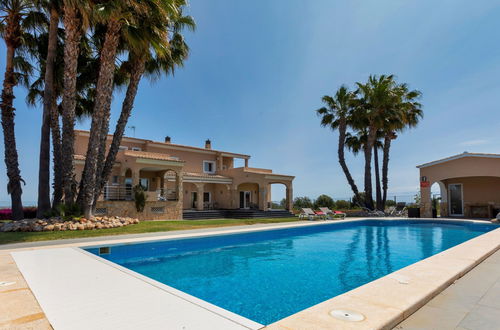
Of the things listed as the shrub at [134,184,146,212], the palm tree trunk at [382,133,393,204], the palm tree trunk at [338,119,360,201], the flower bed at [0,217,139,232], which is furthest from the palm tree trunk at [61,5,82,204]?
the palm tree trunk at [382,133,393,204]

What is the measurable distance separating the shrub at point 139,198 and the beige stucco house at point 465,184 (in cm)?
2134

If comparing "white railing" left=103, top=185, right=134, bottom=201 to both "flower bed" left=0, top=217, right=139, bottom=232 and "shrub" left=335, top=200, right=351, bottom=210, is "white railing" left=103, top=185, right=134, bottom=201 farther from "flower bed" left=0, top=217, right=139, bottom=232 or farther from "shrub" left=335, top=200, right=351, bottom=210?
"shrub" left=335, top=200, right=351, bottom=210

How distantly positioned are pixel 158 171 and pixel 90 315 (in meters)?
21.4

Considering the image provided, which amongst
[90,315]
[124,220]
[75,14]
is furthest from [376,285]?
[75,14]

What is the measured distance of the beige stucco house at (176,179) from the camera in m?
20.0

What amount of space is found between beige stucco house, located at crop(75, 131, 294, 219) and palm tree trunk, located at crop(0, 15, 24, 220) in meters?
4.17

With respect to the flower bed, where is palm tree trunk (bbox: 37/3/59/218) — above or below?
above

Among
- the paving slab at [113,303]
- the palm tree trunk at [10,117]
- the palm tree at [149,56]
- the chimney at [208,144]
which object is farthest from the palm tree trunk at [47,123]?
the chimney at [208,144]

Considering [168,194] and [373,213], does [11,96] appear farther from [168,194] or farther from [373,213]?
[373,213]

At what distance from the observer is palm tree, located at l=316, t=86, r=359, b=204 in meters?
28.0

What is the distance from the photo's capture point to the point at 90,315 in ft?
11.3

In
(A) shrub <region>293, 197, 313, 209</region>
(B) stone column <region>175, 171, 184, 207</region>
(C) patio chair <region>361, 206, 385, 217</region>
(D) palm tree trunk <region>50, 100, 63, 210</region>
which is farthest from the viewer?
(A) shrub <region>293, 197, 313, 209</region>

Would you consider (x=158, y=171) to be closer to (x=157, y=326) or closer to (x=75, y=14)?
(x=75, y=14)

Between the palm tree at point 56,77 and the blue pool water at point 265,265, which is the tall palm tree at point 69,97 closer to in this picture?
the palm tree at point 56,77
